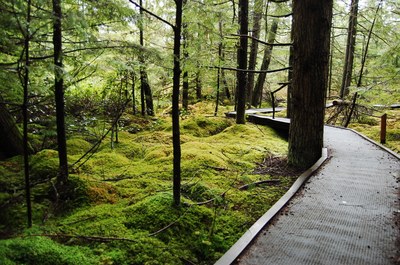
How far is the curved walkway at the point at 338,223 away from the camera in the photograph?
292cm

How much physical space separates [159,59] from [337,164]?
4.56m

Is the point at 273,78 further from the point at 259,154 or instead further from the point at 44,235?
the point at 44,235

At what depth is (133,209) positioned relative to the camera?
4055 mm

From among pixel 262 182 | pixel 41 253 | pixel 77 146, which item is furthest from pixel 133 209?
pixel 77 146

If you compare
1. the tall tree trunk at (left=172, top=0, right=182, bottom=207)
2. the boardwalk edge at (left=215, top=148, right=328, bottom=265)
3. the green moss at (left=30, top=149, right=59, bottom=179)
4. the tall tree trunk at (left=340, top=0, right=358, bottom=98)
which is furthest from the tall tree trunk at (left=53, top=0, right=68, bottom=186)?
the tall tree trunk at (left=340, top=0, right=358, bottom=98)

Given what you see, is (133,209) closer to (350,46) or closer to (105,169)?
(105,169)

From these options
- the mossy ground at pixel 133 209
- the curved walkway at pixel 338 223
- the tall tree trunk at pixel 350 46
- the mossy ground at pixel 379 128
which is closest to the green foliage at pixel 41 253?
the mossy ground at pixel 133 209

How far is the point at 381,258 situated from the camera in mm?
2830

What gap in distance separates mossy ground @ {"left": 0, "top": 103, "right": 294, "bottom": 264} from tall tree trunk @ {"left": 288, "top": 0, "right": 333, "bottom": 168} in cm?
98

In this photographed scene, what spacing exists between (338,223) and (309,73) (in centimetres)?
334

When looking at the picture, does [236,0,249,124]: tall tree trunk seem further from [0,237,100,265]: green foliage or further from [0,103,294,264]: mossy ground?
[0,237,100,265]: green foliage

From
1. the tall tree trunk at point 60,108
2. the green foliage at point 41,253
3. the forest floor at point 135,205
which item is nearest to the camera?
the green foliage at point 41,253

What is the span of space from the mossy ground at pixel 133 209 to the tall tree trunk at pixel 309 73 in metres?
0.98

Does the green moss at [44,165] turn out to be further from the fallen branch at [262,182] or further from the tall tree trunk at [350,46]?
the tall tree trunk at [350,46]
